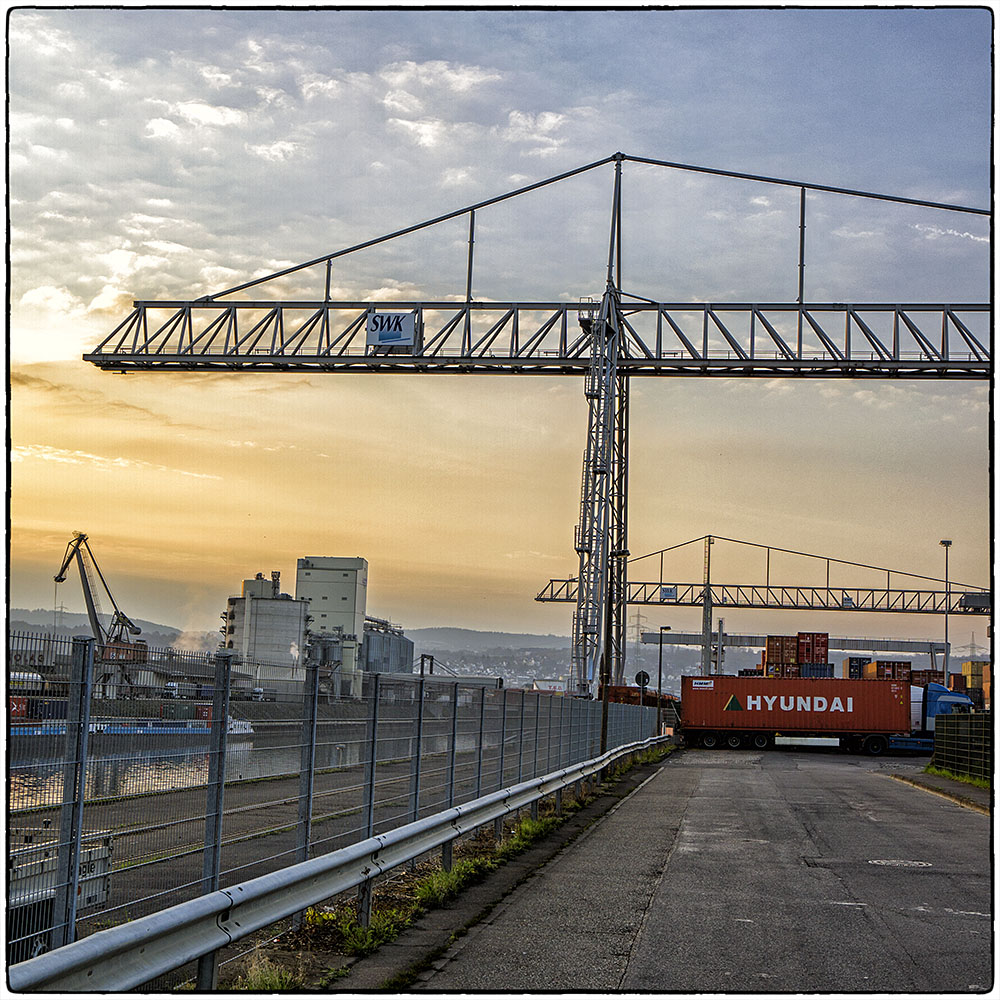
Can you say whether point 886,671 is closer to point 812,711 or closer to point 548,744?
point 812,711

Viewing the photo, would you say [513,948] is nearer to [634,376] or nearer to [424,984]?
[424,984]

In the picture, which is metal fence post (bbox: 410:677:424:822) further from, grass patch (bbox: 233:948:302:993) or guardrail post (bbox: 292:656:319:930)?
grass patch (bbox: 233:948:302:993)

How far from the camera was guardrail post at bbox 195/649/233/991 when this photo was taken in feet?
24.5

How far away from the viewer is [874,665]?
96812mm

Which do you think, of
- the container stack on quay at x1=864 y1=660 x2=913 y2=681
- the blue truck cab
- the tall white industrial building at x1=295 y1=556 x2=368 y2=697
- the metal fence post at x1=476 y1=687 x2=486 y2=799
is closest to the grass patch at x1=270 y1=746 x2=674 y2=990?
the metal fence post at x1=476 y1=687 x2=486 y2=799

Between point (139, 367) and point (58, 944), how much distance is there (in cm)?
4256

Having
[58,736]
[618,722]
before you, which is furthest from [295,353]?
[58,736]

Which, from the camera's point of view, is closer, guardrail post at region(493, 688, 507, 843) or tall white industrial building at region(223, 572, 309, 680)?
guardrail post at region(493, 688, 507, 843)

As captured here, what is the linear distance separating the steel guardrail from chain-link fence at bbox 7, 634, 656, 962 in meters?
0.20

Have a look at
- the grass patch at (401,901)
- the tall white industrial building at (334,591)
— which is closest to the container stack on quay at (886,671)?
the tall white industrial building at (334,591)

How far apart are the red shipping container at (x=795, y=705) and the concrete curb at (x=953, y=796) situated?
2547cm

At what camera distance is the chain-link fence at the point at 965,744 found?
100 feet

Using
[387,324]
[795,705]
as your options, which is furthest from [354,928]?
[795,705]

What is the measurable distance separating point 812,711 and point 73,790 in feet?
189
